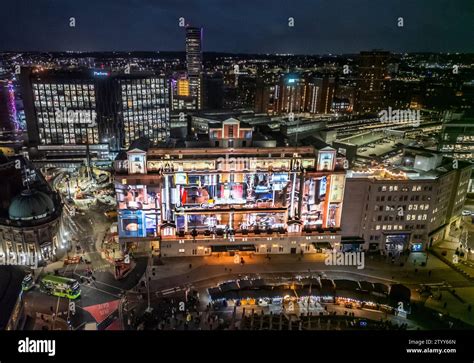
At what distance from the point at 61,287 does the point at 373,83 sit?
231 feet

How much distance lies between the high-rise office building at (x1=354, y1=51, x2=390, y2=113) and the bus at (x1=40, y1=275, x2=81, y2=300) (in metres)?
65.9

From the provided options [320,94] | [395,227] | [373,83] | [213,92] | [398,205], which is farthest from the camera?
[213,92]

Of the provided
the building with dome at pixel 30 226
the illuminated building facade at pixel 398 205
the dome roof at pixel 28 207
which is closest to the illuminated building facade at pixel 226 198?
the illuminated building facade at pixel 398 205

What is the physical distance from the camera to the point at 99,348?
3.50 m

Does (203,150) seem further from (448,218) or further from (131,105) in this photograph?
(131,105)

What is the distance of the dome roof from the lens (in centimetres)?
2561

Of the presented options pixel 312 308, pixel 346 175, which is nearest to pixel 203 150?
pixel 346 175

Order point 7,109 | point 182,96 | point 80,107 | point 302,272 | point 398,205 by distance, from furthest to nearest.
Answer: point 182,96 → point 7,109 → point 80,107 → point 398,205 → point 302,272

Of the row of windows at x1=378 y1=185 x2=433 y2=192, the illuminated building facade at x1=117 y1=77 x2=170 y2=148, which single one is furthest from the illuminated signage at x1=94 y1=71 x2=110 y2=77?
the row of windows at x1=378 y1=185 x2=433 y2=192

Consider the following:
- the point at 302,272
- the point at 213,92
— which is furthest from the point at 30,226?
the point at 213,92

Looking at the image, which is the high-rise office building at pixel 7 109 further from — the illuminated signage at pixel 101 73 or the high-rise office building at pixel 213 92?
the high-rise office building at pixel 213 92

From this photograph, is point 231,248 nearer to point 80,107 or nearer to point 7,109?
point 80,107

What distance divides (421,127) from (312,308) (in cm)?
4393

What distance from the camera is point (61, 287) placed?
21938 mm
